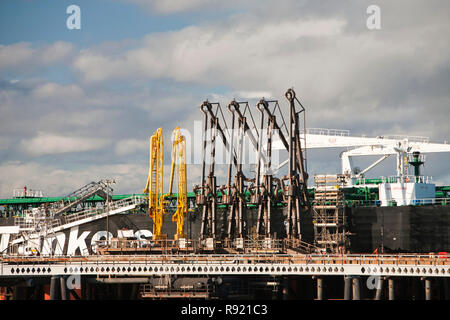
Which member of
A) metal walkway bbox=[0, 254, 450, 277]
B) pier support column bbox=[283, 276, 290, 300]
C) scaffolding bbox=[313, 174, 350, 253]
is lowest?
pier support column bbox=[283, 276, 290, 300]

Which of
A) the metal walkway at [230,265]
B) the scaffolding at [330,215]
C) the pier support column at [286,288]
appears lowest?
the pier support column at [286,288]

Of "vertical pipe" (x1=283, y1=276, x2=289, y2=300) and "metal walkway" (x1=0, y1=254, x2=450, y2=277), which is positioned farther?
"vertical pipe" (x1=283, y1=276, x2=289, y2=300)

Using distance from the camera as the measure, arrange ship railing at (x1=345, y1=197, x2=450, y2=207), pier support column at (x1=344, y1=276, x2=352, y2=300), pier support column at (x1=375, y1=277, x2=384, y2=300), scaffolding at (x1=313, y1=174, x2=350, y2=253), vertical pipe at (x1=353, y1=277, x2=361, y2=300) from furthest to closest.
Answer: ship railing at (x1=345, y1=197, x2=450, y2=207), scaffolding at (x1=313, y1=174, x2=350, y2=253), pier support column at (x1=375, y1=277, x2=384, y2=300), pier support column at (x1=344, y1=276, x2=352, y2=300), vertical pipe at (x1=353, y1=277, x2=361, y2=300)

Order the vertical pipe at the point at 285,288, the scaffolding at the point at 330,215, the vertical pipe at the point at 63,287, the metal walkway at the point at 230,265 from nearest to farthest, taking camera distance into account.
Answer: the metal walkway at the point at 230,265 → the vertical pipe at the point at 63,287 → the vertical pipe at the point at 285,288 → the scaffolding at the point at 330,215

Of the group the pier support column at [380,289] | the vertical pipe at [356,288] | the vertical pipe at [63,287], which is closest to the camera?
the vertical pipe at [356,288]

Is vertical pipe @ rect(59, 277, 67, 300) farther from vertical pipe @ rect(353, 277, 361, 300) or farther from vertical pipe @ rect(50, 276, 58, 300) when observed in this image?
vertical pipe @ rect(353, 277, 361, 300)

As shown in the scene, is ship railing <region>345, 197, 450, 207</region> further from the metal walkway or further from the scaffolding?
the metal walkway

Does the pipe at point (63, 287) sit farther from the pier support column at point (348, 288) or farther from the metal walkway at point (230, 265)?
the pier support column at point (348, 288)

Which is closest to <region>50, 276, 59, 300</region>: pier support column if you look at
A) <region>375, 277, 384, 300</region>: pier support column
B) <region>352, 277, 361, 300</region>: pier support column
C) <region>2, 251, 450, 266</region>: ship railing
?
<region>2, 251, 450, 266</region>: ship railing

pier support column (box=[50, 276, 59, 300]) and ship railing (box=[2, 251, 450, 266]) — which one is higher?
ship railing (box=[2, 251, 450, 266])

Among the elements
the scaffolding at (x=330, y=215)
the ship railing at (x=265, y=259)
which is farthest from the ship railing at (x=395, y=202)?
the ship railing at (x=265, y=259)

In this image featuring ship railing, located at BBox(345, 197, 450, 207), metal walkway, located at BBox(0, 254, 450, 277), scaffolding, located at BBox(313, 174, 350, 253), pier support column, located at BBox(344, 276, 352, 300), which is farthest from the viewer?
ship railing, located at BBox(345, 197, 450, 207)

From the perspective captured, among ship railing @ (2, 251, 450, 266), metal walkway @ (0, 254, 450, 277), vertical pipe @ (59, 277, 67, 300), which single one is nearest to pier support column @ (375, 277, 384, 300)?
metal walkway @ (0, 254, 450, 277)
